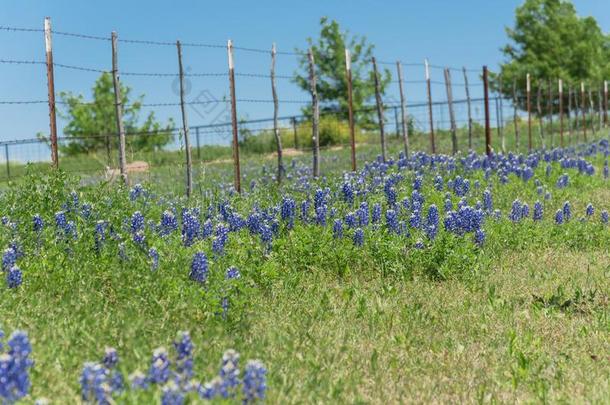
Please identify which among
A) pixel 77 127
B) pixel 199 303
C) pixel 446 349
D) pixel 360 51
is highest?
pixel 360 51

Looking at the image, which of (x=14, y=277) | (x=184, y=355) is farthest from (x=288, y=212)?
(x=184, y=355)

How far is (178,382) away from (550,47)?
47248mm

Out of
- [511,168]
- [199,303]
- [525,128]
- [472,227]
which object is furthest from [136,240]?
[525,128]

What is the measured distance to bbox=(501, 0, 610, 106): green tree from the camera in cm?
4616

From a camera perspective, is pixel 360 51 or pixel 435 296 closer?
pixel 435 296

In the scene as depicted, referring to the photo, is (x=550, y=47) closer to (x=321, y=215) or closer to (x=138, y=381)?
(x=321, y=215)

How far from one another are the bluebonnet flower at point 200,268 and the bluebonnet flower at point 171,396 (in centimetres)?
206

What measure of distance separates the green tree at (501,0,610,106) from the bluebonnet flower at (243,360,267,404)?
1745 inches

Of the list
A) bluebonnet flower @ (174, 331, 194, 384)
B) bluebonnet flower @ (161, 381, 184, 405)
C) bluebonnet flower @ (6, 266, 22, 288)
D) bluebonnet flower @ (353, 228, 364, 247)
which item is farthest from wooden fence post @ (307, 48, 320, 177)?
bluebonnet flower @ (161, 381, 184, 405)

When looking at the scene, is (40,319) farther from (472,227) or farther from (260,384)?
(472,227)

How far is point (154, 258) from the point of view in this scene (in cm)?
531

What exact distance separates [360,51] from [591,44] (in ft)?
51.0

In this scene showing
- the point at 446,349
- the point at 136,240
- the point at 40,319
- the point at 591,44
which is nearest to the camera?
the point at 40,319

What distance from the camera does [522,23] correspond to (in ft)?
158
